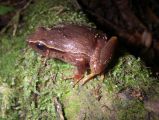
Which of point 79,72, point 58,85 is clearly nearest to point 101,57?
point 79,72

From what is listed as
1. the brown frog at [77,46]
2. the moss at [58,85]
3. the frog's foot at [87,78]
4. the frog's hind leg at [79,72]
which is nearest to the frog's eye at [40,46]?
the brown frog at [77,46]

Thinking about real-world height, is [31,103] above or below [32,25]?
below

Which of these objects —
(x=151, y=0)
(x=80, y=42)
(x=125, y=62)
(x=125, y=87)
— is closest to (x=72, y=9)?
(x=80, y=42)

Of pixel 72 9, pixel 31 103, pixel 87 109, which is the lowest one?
pixel 31 103

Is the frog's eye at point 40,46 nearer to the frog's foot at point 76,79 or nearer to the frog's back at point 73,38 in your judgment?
the frog's back at point 73,38

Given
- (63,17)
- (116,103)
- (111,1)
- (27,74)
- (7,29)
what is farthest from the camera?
(111,1)

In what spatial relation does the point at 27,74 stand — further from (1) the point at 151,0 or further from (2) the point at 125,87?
(1) the point at 151,0

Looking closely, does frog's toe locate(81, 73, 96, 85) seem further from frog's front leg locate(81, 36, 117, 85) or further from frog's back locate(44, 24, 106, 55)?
frog's back locate(44, 24, 106, 55)
